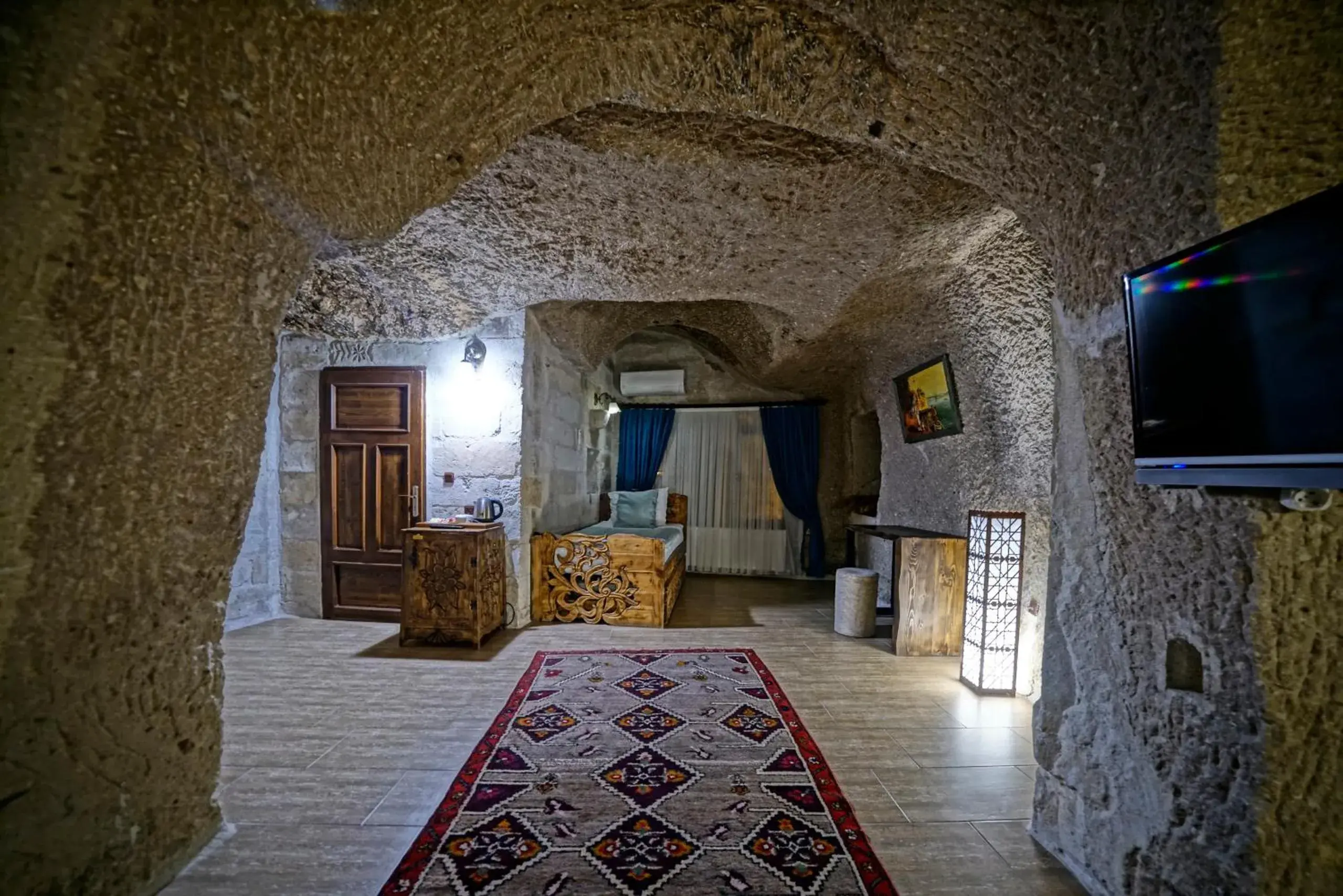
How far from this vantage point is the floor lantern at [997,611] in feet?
8.59

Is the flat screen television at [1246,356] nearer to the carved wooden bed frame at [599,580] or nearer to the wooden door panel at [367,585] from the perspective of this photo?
the carved wooden bed frame at [599,580]

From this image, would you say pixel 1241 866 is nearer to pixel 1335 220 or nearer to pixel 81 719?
pixel 1335 220

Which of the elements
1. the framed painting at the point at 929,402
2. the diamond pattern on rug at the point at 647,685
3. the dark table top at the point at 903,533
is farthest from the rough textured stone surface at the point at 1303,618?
the framed painting at the point at 929,402

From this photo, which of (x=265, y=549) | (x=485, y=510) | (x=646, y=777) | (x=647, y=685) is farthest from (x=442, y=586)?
(x=646, y=777)

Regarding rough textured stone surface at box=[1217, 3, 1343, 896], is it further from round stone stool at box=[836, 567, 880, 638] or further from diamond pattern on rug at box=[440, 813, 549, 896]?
round stone stool at box=[836, 567, 880, 638]

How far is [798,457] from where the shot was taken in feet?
19.8

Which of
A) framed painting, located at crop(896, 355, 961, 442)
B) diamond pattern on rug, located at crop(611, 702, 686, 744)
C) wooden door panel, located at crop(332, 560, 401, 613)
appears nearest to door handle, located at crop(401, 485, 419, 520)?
wooden door panel, located at crop(332, 560, 401, 613)

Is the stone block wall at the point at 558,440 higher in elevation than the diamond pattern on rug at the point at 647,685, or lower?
higher

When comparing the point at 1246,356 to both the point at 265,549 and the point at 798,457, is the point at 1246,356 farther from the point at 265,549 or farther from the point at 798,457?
the point at 265,549

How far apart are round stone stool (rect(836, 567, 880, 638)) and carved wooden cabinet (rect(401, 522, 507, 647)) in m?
2.57

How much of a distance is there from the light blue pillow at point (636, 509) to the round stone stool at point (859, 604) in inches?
83.7

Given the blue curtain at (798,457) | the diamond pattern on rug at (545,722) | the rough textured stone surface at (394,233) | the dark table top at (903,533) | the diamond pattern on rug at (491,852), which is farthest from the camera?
the blue curtain at (798,457)

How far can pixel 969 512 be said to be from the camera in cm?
291

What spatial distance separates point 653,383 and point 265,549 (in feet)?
13.7
